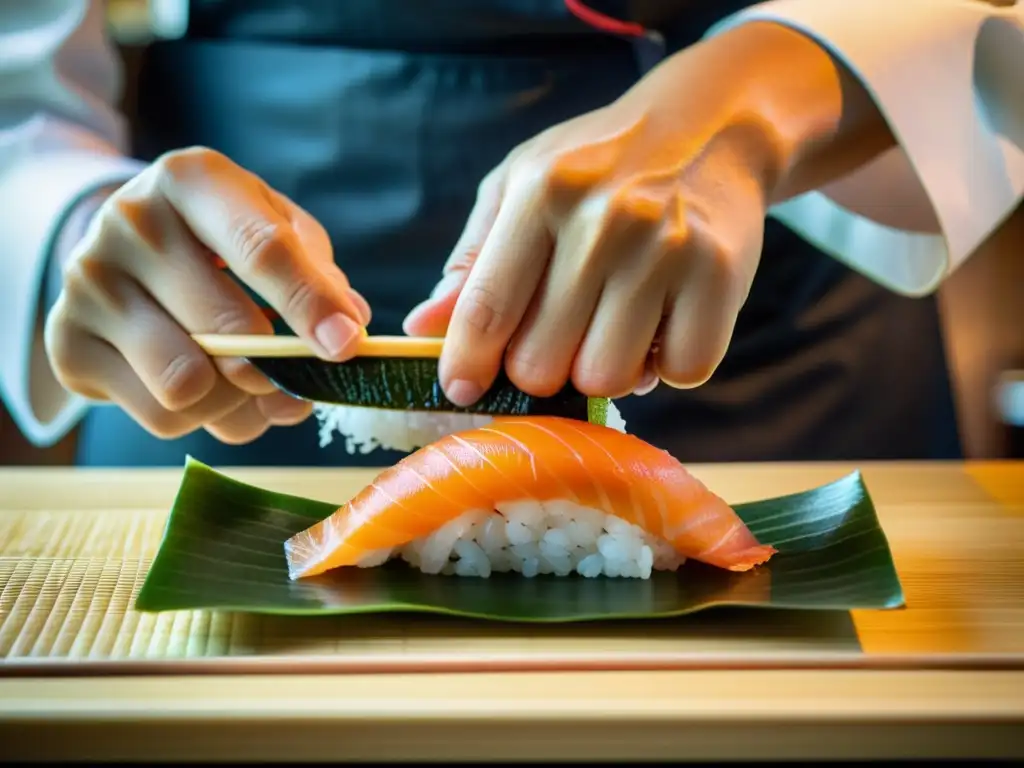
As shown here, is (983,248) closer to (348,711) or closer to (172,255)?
(172,255)

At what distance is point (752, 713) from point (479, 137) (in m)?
1.11

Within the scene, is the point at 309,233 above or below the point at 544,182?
below

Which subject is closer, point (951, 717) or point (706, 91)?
point (951, 717)

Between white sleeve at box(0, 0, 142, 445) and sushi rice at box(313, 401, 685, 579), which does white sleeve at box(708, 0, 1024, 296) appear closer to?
sushi rice at box(313, 401, 685, 579)

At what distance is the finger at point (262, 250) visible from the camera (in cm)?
106

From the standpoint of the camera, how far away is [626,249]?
98 cm

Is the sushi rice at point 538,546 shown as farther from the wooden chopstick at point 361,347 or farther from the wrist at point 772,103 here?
the wrist at point 772,103

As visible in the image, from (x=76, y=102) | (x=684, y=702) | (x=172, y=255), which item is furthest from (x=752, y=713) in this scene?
(x=76, y=102)

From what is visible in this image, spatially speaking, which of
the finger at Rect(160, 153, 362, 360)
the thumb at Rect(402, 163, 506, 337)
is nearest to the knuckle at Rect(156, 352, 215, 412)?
the finger at Rect(160, 153, 362, 360)

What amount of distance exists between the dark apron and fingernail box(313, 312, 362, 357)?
590mm

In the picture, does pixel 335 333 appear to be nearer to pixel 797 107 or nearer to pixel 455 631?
pixel 455 631

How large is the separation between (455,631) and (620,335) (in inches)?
12.8

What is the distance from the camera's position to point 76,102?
162 centimetres

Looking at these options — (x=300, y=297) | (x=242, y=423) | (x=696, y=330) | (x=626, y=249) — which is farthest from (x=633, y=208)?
(x=242, y=423)
